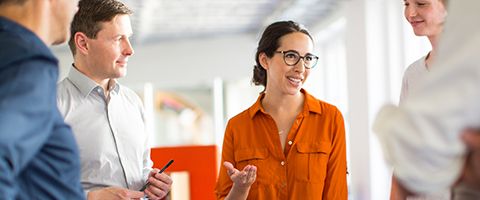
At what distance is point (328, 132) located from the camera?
9.21 feet

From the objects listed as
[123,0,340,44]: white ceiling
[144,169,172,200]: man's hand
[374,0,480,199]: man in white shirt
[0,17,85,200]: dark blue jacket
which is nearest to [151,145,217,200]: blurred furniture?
[144,169,172,200]: man's hand

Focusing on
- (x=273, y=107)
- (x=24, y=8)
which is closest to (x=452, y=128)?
(x=24, y=8)

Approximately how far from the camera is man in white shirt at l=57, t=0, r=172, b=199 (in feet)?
8.41

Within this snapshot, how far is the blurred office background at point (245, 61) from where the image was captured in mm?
7320

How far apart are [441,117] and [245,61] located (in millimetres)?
11009

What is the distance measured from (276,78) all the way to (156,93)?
9650mm

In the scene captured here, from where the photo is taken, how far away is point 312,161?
2738 millimetres

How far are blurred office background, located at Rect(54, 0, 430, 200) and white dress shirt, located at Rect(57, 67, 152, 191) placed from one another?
3690 mm

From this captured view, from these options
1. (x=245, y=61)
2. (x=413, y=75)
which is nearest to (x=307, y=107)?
(x=413, y=75)

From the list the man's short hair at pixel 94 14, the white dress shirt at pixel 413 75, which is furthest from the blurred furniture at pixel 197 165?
the white dress shirt at pixel 413 75

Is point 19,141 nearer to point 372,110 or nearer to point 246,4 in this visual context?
point 372,110

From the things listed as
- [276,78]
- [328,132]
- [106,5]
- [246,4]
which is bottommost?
[328,132]

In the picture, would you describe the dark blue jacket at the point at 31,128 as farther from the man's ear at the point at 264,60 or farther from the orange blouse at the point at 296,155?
the man's ear at the point at 264,60

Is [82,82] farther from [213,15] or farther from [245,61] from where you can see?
[245,61]
